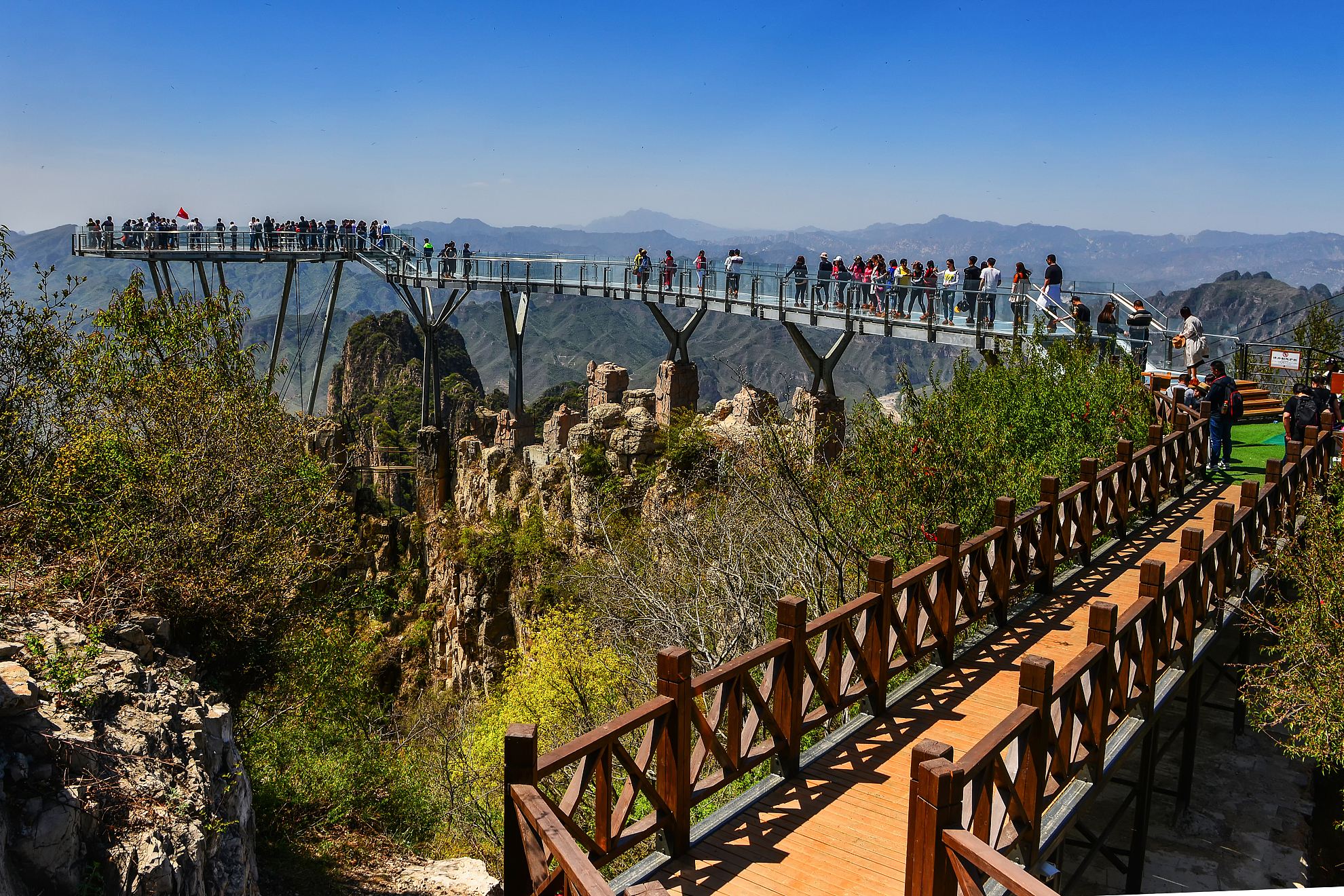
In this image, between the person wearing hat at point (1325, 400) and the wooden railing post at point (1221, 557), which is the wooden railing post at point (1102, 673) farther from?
the person wearing hat at point (1325, 400)

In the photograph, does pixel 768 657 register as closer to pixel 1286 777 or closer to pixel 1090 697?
pixel 1090 697

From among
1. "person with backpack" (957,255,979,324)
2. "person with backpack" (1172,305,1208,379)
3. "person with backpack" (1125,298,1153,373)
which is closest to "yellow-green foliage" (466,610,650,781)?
"person with backpack" (957,255,979,324)

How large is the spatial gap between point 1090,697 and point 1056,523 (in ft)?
14.8

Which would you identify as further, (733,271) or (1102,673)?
(733,271)

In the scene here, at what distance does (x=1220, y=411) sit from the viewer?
17.5 metres

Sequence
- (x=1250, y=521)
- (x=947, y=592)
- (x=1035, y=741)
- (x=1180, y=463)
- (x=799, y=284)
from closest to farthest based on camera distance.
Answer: (x=1035, y=741), (x=947, y=592), (x=1250, y=521), (x=1180, y=463), (x=799, y=284)

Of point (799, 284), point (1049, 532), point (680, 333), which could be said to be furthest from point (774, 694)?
point (680, 333)

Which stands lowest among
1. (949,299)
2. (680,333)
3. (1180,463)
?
(1180,463)

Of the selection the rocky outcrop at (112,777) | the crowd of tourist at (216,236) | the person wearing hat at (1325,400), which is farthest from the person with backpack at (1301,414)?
the crowd of tourist at (216,236)

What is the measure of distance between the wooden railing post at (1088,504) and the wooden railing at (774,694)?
0.7 inches

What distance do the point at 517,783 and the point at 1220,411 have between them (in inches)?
630

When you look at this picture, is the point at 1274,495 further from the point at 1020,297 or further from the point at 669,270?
the point at 669,270

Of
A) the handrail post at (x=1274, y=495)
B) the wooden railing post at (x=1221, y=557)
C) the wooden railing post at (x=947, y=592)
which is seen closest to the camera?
the wooden railing post at (x=947, y=592)

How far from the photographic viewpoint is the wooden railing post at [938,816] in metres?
5.30
